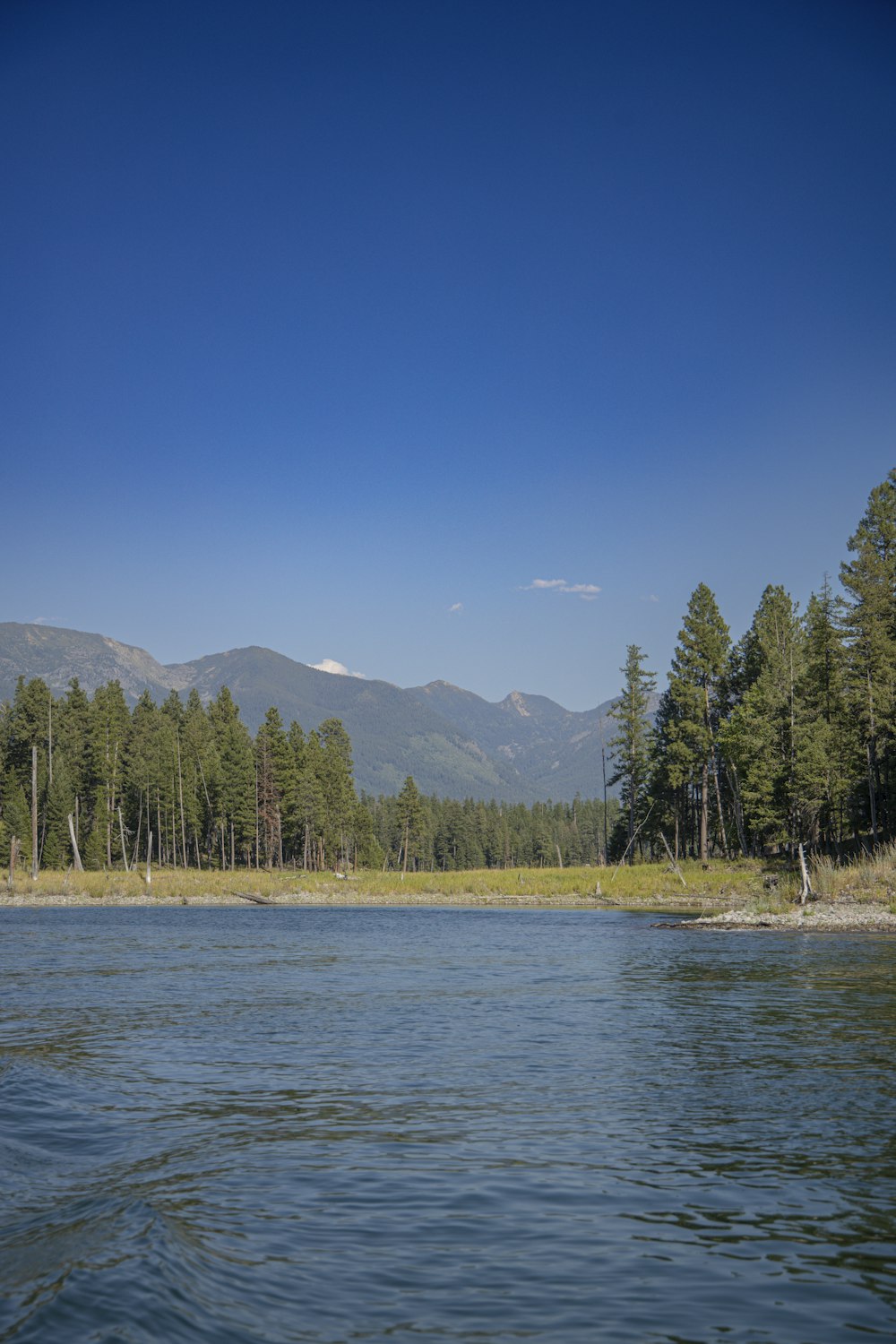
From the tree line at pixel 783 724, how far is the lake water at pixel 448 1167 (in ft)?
110

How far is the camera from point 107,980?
23047 mm

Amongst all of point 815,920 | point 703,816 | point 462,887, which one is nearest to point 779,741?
point 703,816

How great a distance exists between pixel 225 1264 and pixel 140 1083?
6.19m

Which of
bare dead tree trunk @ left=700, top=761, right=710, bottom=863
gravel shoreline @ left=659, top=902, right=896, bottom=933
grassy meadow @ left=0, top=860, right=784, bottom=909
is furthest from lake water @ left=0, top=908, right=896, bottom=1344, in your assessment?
bare dead tree trunk @ left=700, top=761, right=710, bottom=863

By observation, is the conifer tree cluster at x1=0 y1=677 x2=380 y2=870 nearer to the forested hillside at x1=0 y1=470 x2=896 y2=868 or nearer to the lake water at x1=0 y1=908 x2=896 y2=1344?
the forested hillside at x1=0 y1=470 x2=896 y2=868

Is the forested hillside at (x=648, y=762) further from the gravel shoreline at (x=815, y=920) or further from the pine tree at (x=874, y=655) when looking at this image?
the gravel shoreline at (x=815, y=920)

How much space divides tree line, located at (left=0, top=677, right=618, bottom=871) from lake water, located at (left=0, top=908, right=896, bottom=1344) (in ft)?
241

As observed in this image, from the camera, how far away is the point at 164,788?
319 ft

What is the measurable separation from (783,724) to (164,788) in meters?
62.6

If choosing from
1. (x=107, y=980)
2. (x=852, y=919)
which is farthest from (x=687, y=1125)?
(x=852, y=919)

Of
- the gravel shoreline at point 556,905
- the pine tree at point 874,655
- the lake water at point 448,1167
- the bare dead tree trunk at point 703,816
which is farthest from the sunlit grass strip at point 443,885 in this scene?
the lake water at point 448,1167

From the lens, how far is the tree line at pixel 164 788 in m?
91.0

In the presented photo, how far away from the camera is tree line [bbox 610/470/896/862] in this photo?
166 ft

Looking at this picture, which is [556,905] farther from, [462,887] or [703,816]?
[703,816]
